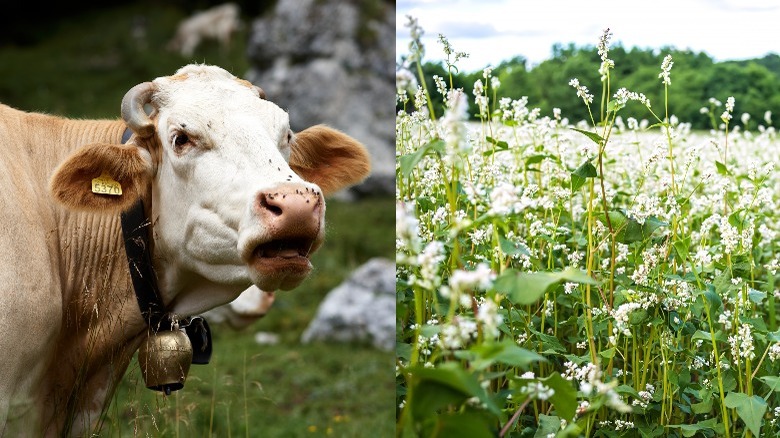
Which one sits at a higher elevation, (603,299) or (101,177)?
(101,177)

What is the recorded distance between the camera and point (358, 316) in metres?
7.95

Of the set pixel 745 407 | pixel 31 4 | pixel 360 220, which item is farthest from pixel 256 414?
pixel 31 4

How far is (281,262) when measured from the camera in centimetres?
299

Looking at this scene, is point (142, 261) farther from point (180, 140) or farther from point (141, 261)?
point (180, 140)

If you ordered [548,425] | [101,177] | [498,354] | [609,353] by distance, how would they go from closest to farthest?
[498,354]
[548,425]
[609,353]
[101,177]

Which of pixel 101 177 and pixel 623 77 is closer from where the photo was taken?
pixel 101 177

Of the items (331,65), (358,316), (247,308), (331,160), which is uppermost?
(331,160)

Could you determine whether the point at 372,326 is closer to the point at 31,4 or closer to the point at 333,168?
the point at 333,168

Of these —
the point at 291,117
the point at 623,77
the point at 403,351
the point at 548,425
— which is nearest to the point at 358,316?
the point at 623,77

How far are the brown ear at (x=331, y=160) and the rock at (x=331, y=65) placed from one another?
8.69 metres

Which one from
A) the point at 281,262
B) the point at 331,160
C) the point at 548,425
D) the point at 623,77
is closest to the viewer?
the point at 548,425

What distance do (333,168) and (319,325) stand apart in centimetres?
427

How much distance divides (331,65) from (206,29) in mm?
5341

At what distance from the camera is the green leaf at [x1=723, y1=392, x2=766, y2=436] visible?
2.89 m
